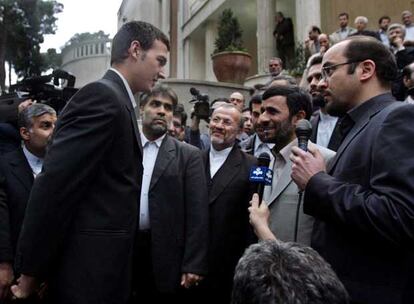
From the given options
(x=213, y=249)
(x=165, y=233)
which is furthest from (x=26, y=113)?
(x=213, y=249)

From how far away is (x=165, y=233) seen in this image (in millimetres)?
3121

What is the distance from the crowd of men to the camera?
1.84m

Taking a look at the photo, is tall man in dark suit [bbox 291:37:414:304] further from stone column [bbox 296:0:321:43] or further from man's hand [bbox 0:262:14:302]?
stone column [bbox 296:0:321:43]

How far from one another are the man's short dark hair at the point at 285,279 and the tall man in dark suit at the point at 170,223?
1.77 meters

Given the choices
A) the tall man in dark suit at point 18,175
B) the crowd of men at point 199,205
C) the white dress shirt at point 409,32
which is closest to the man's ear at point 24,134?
the tall man in dark suit at point 18,175

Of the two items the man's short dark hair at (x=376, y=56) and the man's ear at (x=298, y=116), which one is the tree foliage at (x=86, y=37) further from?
the man's short dark hair at (x=376, y=56)

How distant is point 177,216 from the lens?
321 centimetres

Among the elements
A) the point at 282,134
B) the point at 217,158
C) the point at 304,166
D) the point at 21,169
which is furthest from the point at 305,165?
the point at 21,169

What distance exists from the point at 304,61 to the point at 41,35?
1860cm

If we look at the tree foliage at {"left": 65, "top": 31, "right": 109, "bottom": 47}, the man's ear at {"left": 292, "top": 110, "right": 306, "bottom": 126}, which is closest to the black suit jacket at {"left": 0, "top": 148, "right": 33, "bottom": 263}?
the man's ear at {"left": 292, "top": 110, "right": 306, "bottom": 126}

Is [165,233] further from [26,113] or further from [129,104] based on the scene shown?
[26,113]

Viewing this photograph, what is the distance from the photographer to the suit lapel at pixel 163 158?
129 inches

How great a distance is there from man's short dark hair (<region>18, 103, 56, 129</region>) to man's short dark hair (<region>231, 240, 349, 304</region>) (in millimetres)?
2689

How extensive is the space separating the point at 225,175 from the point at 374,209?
182 cm
